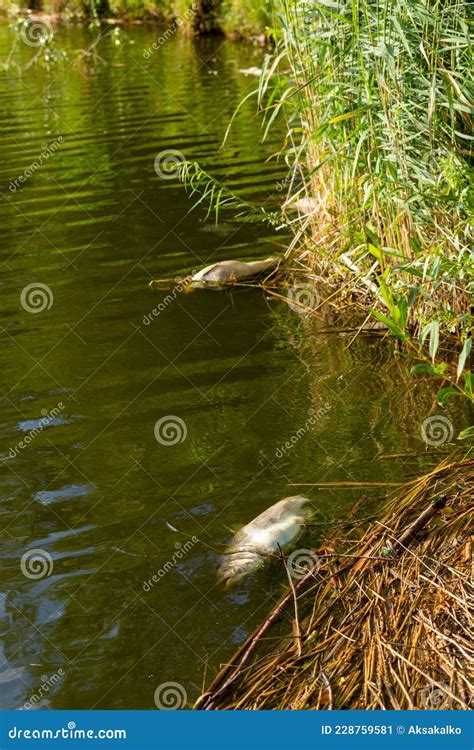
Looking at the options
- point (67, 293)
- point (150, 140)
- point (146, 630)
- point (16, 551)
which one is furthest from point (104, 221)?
point (146, 630)

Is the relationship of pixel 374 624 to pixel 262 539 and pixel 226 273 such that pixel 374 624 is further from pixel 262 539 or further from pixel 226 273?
pixel 226 273

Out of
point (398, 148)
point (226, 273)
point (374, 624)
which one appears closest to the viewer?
point (374, 624)

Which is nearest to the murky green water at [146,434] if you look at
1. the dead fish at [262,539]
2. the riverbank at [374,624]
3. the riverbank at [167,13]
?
the dead fish at [262,539]

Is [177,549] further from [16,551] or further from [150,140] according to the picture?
[150,140]

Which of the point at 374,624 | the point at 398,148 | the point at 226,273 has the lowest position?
the point at 374,624

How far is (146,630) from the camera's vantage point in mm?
3604

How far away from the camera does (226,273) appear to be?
6.98 meters

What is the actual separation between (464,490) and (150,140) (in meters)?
8.43

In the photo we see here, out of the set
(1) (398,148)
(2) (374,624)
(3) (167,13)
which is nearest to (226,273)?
(1) (398,148)

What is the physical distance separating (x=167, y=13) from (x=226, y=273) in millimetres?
17900

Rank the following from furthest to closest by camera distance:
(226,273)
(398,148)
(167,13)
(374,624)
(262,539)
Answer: (167,13)
(226,273)
(398,148)
(262,539)
(374,624)

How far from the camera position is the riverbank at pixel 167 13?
63.6 feet

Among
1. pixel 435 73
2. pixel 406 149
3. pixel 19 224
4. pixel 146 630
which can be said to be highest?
pixel 435 73

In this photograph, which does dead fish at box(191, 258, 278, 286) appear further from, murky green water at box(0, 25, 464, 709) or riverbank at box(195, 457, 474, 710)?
riverbank at box(195, 457, 474, 710)
